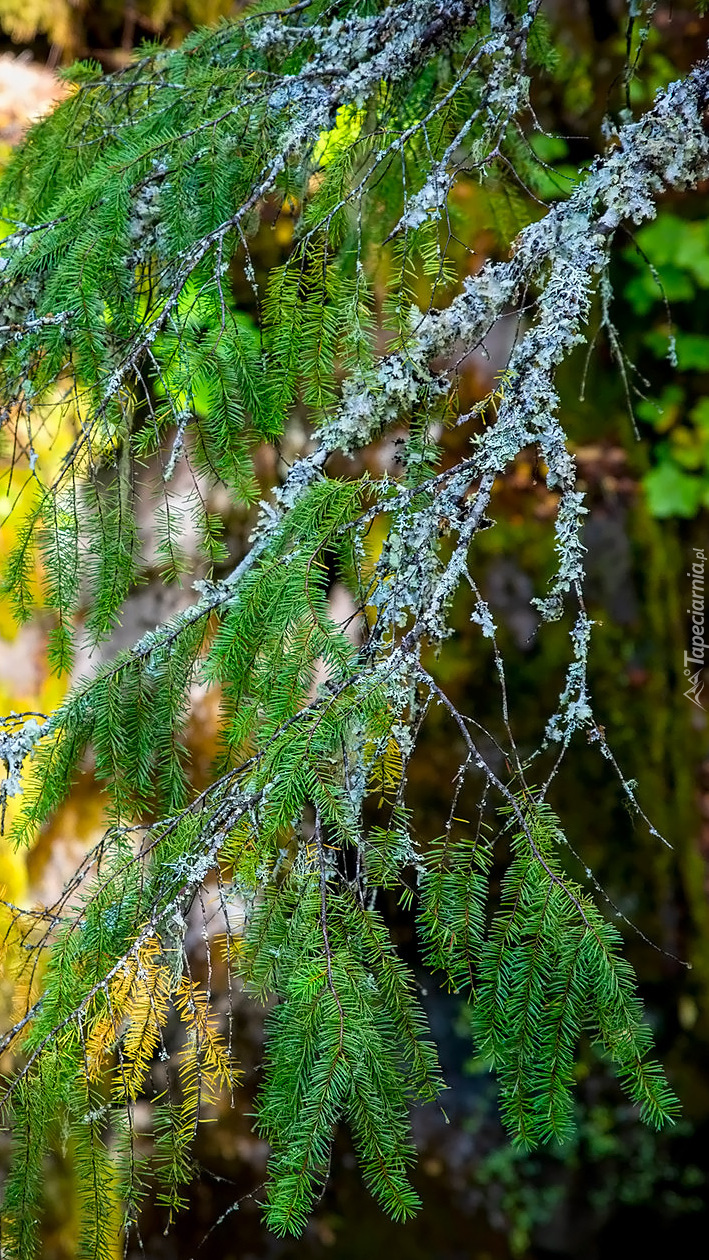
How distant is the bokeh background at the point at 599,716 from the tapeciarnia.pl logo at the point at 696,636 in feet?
0.13

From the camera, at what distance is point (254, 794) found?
930mm

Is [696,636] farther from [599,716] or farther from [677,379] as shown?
[677,379]

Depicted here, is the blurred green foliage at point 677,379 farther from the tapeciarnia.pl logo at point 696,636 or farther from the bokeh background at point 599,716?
the tapeciarnia.pl logo at point 696,636

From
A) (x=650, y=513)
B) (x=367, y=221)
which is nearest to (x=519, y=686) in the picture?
→ (x=650, y=513)

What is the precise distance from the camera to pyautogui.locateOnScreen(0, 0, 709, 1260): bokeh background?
2.84 meters

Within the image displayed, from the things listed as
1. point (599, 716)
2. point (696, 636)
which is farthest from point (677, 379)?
point (599, 716)

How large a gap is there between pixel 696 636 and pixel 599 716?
1.55 ft

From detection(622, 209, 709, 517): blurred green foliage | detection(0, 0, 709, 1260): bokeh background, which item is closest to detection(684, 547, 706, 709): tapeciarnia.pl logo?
detection(0, 0, 709, 1260): bokeh background

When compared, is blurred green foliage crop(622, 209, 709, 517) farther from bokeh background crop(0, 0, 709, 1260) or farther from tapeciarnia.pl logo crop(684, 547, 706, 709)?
tapeciarnia.pl logo crop(684, 547, 706, 709)

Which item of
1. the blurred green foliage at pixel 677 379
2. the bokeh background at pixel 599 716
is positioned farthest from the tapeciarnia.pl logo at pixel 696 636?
the blurred green foliage at pixel 677 379

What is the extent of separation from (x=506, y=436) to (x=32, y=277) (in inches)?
28.5

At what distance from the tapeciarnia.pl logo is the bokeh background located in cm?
4

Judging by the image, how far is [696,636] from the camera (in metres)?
Result: 3.04

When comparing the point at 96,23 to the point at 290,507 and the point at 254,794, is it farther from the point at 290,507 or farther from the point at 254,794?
the point at 254,794
